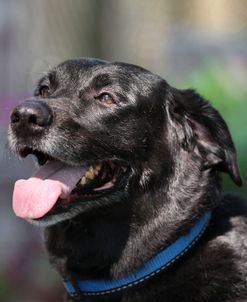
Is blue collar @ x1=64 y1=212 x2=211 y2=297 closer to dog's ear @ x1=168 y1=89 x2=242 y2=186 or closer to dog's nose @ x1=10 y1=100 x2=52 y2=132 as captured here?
dog's ear @ x1=168 y1=89 x2=242 y2=186

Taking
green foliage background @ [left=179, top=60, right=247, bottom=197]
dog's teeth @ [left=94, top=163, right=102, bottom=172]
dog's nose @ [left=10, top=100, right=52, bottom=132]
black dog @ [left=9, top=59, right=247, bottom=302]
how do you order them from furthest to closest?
green foliage background @ [left=179, top=60, right=247, bottom=197] < dog's teeth @ [left=94, top=163, right=102, bottom=172] < black dog @ [left=9, top=59, right=247, bottom=302] < dog's nose @ [left=10, top=100, right=52, bottom=132]

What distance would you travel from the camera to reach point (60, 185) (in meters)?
3.57

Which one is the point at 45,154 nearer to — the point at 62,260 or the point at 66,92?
the point at 66,92

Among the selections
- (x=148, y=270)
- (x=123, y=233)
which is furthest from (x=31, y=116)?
(x=148, y=270)

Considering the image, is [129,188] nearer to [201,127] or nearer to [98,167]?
[98,167]

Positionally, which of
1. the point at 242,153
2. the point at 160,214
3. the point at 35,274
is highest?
the point at 160,214

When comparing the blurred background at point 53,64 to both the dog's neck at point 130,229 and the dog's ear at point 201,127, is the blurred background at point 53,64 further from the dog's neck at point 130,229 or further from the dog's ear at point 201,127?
the dog's ear at point 201,127

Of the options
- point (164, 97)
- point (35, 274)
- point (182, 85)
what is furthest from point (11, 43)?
point (164, 97)

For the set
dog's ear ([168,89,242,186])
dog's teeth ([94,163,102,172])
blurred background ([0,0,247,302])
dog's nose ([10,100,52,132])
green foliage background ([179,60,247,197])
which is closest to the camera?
dog's nose ([10,100,52,132])

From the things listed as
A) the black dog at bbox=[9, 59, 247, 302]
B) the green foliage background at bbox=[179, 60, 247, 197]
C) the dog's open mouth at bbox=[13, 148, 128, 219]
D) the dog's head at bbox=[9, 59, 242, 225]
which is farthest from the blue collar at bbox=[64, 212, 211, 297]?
the green foliage background at bbox=[179, 60, 247, 197]

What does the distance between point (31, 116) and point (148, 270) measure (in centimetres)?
92

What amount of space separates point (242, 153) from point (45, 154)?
233cm

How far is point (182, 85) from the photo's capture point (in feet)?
22.3

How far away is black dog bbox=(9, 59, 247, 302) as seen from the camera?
3635mm
